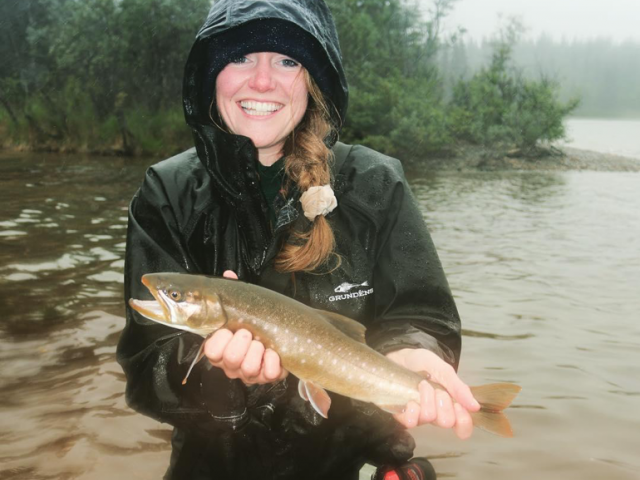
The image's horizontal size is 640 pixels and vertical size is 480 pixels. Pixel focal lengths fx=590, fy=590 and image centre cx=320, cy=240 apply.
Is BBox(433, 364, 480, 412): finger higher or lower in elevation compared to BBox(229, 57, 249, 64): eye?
lower

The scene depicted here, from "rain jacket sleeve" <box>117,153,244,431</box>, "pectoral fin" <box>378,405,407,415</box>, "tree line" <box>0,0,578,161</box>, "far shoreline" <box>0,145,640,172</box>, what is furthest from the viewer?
"tree line" <box>0,0,578,161</box>

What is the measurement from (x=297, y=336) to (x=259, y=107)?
129 cm

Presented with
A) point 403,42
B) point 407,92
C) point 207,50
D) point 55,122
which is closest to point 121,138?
point 55,122

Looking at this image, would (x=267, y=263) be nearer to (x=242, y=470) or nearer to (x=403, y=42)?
(x=242, y=470)

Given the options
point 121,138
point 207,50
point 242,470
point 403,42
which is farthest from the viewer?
point 403,42

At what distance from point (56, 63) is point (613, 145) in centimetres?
3324

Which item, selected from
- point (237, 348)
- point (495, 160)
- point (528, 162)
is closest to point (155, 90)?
point (495, 160)

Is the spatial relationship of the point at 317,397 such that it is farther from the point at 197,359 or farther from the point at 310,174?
the point at 310,174

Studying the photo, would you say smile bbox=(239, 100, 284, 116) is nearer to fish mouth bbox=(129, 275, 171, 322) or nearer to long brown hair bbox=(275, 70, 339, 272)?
long brown hair bbox=(275, 70, 339, 272)

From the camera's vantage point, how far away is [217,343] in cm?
232

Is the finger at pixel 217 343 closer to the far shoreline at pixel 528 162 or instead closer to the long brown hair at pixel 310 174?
the long brown hair at pixel 310 174

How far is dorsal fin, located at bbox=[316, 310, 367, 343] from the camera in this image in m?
2.54

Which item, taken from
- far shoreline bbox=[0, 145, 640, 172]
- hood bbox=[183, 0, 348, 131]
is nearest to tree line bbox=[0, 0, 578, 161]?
far shoreline bbox=[0, 145, 640, 172]

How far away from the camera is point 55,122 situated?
27.0 m
